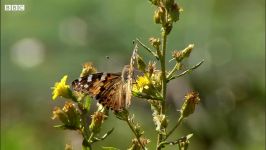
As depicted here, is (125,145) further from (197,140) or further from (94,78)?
(94,78)

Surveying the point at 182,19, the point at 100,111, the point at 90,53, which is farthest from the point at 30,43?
the point at 100,111

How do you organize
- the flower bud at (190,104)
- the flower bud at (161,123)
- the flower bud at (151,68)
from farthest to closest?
the flower bud at (190,104)
the flower bud at (151,68)
the flower bud at (161,123)

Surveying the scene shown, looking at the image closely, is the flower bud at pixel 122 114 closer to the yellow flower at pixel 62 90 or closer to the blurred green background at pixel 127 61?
the yellow flower at pixel 62 90

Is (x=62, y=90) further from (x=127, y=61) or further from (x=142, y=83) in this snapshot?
(x=127, y=61)

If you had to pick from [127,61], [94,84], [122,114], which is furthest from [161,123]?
[127,61]

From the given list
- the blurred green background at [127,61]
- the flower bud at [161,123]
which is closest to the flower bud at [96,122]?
the flower bud at [161,123]

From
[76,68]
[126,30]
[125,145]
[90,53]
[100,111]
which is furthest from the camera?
[126,30]
